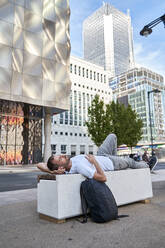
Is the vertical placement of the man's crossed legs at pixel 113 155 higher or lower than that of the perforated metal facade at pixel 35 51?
lower

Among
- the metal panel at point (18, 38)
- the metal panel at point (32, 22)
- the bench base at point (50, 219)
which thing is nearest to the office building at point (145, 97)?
the metal panel at point (32, 22)

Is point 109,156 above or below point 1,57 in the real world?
below

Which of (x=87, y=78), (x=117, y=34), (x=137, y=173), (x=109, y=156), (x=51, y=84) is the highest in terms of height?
(x=117, y=34)

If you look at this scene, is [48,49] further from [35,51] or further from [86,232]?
[86,232]

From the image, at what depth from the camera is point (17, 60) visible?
20609 millimetres

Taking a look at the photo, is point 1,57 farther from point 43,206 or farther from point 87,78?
point 87,78

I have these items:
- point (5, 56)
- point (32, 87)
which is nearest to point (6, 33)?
point (5, 56)

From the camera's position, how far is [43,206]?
333 centimetres

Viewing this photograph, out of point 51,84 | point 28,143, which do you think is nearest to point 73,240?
point 51,84

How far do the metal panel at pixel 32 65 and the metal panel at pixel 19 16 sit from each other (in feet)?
9.94

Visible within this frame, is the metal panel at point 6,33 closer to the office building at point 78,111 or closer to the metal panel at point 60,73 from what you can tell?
the metal panel at point 60,73

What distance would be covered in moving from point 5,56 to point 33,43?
12.4 ft

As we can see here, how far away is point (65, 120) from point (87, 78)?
16765 millimetres

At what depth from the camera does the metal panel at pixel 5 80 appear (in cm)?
1950
